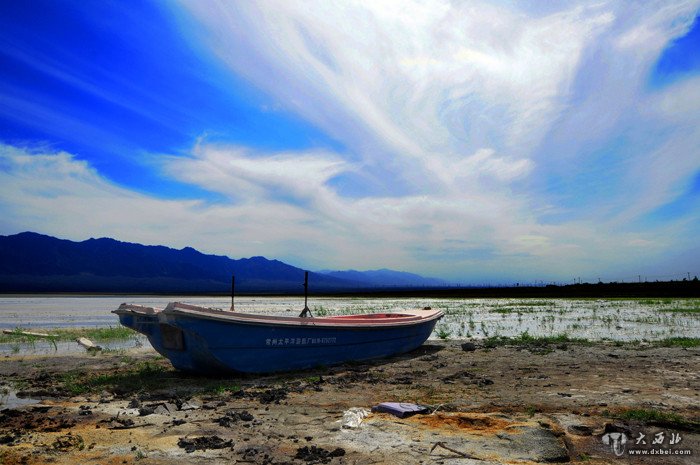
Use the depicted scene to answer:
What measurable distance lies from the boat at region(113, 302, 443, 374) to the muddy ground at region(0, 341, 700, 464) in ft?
1.31

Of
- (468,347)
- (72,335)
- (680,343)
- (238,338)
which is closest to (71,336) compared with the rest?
(72,335)

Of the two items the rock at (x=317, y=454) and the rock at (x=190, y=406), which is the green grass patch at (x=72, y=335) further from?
the rock at (x=317, y=454)

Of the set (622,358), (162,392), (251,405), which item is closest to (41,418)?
(162,392)

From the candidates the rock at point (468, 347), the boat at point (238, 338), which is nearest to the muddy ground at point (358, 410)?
the boat at point (238, 338)

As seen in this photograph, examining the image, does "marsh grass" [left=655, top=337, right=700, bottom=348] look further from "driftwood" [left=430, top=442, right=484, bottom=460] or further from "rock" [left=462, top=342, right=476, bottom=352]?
"driftwood" [left=430, top=442, right=484, bottom=460]

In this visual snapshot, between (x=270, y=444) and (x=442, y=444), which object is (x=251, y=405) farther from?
(x=442, y=444)

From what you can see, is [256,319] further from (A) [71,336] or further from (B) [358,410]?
(A) [71,336]

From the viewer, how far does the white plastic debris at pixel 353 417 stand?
7.35 metres

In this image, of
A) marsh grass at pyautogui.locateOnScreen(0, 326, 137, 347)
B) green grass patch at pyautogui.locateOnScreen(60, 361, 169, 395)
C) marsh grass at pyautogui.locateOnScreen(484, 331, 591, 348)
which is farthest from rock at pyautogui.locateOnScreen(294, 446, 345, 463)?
marsh grass at pyautogui.locateOnScreen(0, 326, 137, 347)

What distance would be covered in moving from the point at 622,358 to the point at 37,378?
1570cm

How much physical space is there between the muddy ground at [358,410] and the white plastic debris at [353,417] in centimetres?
7

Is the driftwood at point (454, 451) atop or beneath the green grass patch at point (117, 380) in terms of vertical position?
atop

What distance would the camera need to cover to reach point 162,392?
1009cm

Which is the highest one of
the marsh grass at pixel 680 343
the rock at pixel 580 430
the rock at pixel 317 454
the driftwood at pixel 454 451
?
the marsh grass at pixel 680 343
